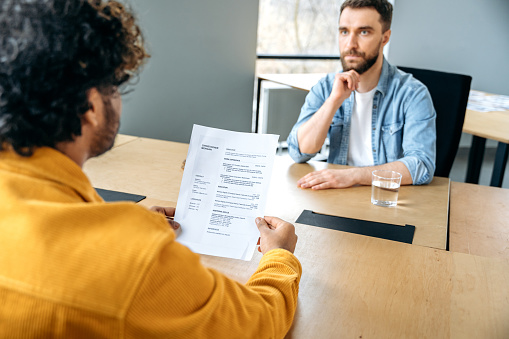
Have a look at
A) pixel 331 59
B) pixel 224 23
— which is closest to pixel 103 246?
pixel 224 23

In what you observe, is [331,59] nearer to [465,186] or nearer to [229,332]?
[465,186]

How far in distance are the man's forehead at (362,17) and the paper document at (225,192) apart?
106 centimetres

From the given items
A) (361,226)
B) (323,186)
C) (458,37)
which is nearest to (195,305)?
(361,226)

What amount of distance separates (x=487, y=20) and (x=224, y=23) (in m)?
2.25

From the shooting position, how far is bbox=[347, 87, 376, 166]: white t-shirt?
2.09 metres

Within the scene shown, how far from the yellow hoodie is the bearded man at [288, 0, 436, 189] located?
51.4 inches

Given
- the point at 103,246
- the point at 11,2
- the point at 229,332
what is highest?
the point at 11,2

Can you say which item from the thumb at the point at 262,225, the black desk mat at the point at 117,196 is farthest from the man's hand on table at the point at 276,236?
the black desk mat at the point at 117,196

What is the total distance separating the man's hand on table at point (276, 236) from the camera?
1049 mm

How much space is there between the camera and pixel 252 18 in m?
3.58

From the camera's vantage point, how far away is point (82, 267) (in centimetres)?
58

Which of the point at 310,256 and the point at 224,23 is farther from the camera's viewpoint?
the point at 224,23

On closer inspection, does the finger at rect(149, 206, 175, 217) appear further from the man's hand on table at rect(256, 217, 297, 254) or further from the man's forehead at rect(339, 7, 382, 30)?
the man's forehead at rect(339, 7, 382, 30)

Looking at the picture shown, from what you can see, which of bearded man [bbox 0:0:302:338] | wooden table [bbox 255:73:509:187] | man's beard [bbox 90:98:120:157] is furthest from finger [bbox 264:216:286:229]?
wooden table [bbox 255:73:509:187]
